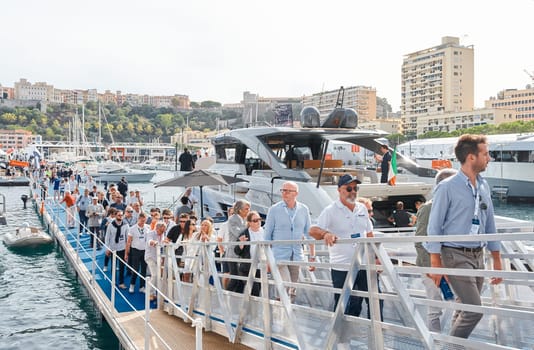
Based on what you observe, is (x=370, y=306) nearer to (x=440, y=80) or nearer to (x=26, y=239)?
(x=26, y=239)

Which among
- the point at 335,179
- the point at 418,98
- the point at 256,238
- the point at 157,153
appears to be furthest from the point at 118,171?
the point at 418,98

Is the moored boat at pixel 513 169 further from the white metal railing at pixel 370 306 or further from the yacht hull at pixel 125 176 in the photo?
the white metal railing at pixel 370 306

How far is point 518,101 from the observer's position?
164 metres

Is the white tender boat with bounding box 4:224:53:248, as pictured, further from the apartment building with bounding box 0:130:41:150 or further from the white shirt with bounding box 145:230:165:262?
the apartment building with bounding box 0:130:41:150

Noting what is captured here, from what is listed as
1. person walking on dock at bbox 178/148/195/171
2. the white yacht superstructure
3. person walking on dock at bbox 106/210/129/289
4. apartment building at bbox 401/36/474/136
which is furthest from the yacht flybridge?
apartment building at bbox 401/36/474/136

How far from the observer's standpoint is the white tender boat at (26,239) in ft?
64.2

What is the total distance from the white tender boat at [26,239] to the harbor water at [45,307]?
31cm

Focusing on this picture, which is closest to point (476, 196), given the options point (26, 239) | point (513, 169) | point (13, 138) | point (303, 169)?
point (303, 169)

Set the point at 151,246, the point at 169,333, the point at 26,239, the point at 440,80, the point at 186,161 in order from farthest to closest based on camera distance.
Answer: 1. the point at 440,80
2. the point at 186,161
3. the point at 26,239
4. the point at 151,246
5. the point at 169,333

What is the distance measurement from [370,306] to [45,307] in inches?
434

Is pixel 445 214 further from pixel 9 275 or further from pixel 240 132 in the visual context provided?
pixel 9 275

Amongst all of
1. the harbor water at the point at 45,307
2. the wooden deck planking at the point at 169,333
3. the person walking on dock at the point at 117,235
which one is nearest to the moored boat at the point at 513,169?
the harbor water at the point at 45,307

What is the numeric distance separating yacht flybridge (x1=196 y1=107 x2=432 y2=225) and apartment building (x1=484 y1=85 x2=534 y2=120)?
6080 inches

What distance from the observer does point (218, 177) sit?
46.5 ft
